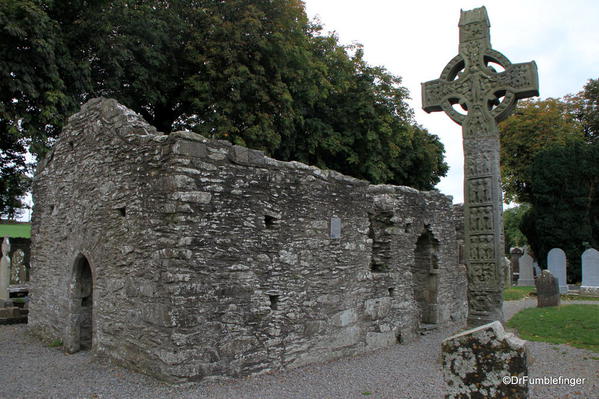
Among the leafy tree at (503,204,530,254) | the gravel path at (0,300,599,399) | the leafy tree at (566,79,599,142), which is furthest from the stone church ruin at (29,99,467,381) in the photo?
the leafy tree at (503,204,530,254)

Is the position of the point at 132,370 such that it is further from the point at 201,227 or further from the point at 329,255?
the point at 329,255

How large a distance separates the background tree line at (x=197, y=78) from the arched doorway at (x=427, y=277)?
5.62 metres

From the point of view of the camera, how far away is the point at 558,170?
78.8 ft

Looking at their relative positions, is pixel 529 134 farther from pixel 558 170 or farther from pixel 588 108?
pixel 558 170

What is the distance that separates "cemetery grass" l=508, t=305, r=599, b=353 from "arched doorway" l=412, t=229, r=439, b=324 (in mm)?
1860

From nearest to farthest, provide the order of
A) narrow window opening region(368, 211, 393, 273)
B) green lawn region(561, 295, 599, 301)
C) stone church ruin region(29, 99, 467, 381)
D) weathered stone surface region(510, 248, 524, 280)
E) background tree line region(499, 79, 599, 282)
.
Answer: stone church ruin region(29, 99, 467, 381) < narrow window opening region(368, 211, 393, 273) < green lawn region(561, 295, 599, 301) < background tree line region(499, 79, 599, 282) < weathered stone surface region(510, 248, 524, 280)

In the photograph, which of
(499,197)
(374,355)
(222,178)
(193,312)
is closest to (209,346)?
(193,312)

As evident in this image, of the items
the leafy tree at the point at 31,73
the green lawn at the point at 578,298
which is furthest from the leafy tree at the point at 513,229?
the leafy tree at the point at 31,73

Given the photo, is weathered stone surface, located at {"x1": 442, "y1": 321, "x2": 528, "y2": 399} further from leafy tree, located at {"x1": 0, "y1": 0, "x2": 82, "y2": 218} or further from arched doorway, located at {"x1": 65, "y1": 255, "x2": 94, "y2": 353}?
leafy tree, located at {"x1": 0, "y1": 0, "x2": 82, "y2": 218}

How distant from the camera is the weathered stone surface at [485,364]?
2936 mm

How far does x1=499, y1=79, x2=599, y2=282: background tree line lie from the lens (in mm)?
23438

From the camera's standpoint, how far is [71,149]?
911cm

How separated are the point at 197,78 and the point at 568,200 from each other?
20.0 m

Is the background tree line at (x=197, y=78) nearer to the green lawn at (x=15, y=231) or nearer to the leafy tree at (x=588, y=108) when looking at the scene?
the green lawn at (x=15, y=231)
